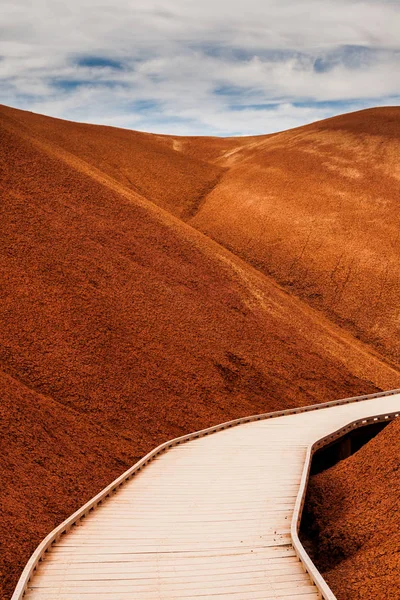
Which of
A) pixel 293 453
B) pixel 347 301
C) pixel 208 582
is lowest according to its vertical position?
pixel 347 301

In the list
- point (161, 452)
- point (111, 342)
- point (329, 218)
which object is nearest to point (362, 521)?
point (161, 452)

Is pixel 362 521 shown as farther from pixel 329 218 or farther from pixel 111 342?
pixel 329 218

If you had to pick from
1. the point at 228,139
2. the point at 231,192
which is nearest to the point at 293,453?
the point at 231,192

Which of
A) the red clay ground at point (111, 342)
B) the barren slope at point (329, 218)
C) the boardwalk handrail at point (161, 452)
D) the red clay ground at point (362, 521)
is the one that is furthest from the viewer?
the barren slope at point (329, 218)

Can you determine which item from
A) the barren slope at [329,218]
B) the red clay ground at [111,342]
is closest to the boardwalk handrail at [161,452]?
the red clay ground at [111,342]

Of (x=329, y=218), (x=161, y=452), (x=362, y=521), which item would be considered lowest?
(x=161, y=452)

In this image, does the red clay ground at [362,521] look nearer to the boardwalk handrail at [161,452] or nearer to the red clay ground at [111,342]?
the boardwalk handrail at [161,452]

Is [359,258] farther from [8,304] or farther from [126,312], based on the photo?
[8,304]
